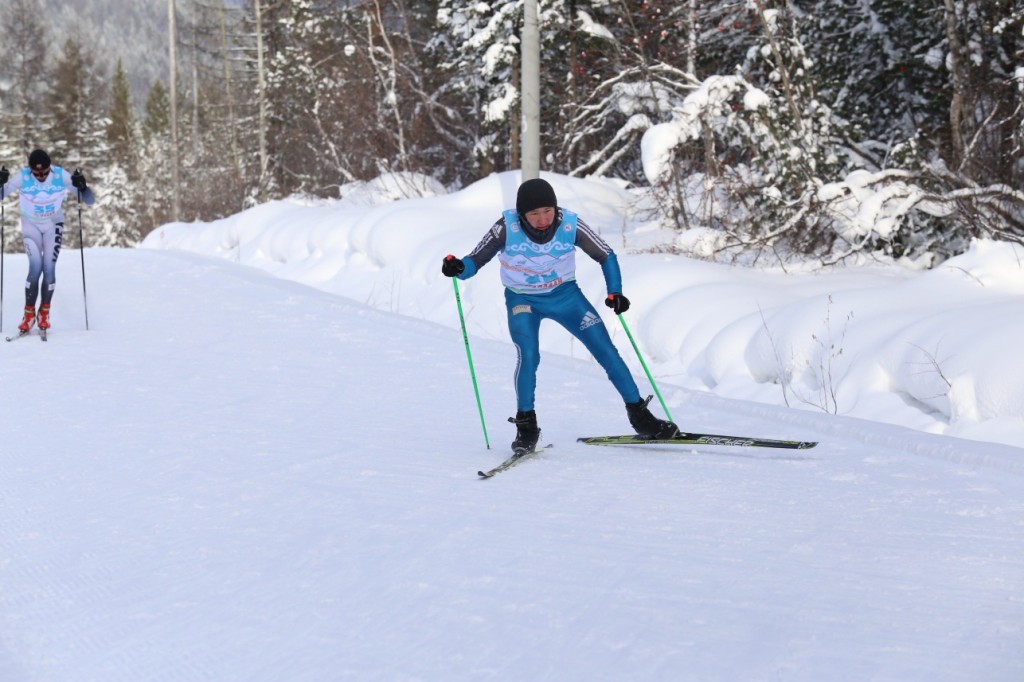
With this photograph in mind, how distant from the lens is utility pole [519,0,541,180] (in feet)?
37.7

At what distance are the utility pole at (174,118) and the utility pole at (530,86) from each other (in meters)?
20.1

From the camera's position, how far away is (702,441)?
585 centimetres

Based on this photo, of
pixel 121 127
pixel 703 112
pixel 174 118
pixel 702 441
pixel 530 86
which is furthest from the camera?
pixel 121 127

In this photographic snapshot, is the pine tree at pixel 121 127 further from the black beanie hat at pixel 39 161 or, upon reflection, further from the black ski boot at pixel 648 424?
the black ski boot at pixel 648 424

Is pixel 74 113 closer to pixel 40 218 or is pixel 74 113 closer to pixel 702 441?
pixel 40 218

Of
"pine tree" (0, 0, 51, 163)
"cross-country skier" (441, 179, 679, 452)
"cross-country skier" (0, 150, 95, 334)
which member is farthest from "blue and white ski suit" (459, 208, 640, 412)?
"pine tree" (0, 0, 51, 163)

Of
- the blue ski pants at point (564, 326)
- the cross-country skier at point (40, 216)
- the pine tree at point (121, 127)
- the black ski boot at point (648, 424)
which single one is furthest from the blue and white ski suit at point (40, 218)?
the pine tree at point (121, 127)

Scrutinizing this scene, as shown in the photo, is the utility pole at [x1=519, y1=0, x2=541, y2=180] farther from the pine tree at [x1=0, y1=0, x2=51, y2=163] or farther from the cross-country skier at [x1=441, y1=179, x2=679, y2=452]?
the pine tree at [x1=0, y1=0, x2=51, y2=163]

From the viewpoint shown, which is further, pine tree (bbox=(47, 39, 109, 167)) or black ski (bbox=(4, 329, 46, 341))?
pine tree (bbox=(47, 39, 109, 167))

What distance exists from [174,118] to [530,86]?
76.2 feet

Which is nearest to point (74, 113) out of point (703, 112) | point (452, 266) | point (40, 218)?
point (40, 218)

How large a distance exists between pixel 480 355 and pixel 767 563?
5.18 metres

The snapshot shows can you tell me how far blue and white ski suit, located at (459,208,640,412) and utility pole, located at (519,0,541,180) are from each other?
585cm

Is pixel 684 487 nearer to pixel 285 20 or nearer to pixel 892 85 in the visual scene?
pixel 892 85
